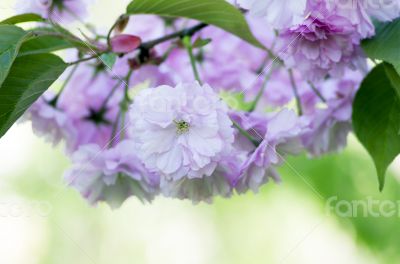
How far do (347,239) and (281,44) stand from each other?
133 centimetres

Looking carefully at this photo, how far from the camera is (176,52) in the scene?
2.83 ft

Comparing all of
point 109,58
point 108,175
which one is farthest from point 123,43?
point 108,175

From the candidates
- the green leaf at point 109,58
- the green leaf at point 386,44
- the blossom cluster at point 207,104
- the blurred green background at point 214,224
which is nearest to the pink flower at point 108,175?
the blossom cluster at point 207,104

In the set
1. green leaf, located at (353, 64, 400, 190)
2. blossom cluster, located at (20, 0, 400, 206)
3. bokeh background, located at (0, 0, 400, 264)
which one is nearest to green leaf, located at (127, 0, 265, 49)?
blossom cluster, located at (20, 0, 400, 206)

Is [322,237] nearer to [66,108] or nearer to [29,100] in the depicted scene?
[66,108]

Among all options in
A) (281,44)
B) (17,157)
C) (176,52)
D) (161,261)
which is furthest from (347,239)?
(281,44)

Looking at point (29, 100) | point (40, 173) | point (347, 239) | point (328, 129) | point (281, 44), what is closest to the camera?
point (29, 100)

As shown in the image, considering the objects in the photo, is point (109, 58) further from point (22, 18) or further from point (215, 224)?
point (215, 224)

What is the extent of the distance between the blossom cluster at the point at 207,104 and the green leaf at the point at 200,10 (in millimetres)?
16

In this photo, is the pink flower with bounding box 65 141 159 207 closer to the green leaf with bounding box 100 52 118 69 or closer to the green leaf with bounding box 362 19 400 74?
the green leaf with bounding box 100 52 118 69

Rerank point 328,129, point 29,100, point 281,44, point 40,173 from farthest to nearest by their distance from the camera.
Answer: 1. point 40,173
2. point 328,129
3. point 281,44
4. point 29,100

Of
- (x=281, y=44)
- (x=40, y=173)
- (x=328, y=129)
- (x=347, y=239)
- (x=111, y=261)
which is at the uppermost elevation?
(x=281, y=44)

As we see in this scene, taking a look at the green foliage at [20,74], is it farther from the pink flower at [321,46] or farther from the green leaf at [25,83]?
the pink flower at [321,46]

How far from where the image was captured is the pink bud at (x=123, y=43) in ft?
2.09
